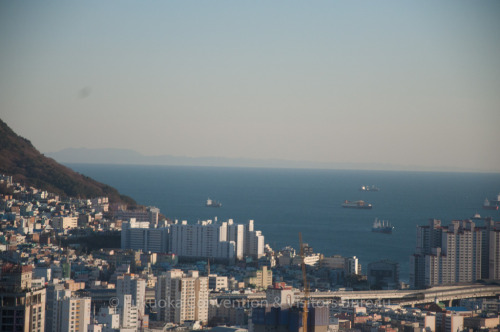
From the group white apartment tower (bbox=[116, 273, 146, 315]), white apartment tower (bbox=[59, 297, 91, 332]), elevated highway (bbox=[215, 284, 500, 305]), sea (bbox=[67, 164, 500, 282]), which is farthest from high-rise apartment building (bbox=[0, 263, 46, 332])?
sea (bbox=[67, 164, 500, 282])

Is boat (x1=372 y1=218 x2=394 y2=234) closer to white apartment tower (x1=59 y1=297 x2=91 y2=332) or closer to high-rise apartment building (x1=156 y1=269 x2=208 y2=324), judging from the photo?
high-rise apartment building (x1=156 y1=269 x2=208 y2=324)

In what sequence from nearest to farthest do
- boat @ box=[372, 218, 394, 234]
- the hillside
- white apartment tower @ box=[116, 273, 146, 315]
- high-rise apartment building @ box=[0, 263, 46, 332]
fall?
high-rise apartment building @ box=[0, 263, 46, 332]
white apartment tower @ box=[116, 273, 146, 315]
the hillside
boat @ box=[372, 218, 394, 234]

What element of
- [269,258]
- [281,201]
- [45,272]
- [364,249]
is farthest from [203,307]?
[281,201]

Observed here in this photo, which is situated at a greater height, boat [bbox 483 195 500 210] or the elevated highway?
boat [bbox 483 195 500 210]

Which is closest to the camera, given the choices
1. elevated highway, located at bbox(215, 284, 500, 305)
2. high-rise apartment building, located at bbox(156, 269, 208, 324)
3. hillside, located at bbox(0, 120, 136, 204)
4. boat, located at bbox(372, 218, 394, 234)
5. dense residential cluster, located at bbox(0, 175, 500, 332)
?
dense residential cluster, located at bbox(0, 175, 500, 332)

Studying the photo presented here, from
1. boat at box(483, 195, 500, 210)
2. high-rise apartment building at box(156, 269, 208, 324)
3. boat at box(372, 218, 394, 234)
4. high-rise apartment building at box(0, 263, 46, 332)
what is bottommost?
high-rise apartment building at box(156, 269, 208, 324)

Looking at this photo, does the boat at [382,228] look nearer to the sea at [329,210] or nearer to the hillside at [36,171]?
the sea at [329,210]

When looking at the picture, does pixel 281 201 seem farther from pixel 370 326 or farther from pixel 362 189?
pixel 370 326
